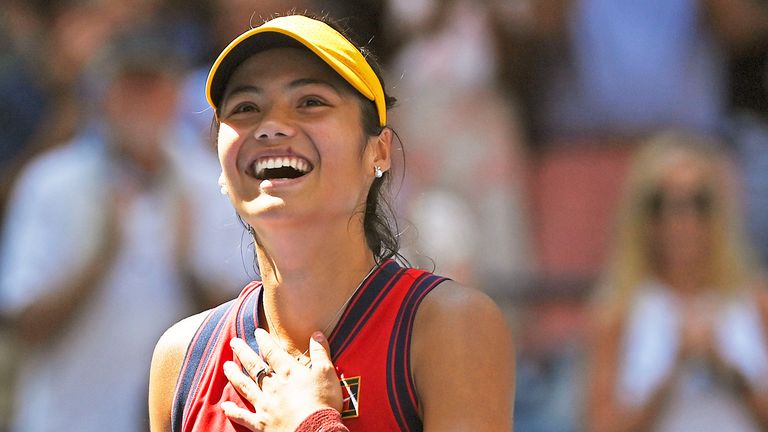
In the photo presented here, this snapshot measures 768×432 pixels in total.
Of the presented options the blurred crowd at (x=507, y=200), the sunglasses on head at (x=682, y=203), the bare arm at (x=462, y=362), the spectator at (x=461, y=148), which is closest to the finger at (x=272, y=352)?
the bare arm at (x=462, y=362)

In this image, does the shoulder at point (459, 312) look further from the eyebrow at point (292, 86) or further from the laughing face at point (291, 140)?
the eyebrow at point (292, 86)

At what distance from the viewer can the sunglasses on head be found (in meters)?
4.78

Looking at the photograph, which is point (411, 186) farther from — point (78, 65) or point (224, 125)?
point (224, 125)

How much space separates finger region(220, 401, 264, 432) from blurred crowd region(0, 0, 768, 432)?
9.20 feet

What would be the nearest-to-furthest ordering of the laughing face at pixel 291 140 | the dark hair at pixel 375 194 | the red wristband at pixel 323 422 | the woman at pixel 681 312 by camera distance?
the red wristband at pixel 323 422 < the laughing face at pixel 291 140 < the dark hair at pixel 375 194 < the woman at pixel 681 312

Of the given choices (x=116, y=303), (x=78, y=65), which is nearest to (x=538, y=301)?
(x=116, y=303)

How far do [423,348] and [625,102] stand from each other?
332 cm

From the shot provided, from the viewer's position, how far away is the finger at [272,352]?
6.57ft

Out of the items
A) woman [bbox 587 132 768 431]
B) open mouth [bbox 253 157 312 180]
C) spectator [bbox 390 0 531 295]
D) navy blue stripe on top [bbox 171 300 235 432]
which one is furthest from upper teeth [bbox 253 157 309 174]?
woman [bbox 587 132 768 431]

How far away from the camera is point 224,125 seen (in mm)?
2051

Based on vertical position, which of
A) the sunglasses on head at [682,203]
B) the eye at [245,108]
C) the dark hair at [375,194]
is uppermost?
the eye at [245,108]

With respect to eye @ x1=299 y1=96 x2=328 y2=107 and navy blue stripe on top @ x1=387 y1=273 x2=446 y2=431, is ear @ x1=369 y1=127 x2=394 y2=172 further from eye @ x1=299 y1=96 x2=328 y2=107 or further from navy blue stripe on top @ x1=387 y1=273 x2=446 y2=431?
navy blue stripe on top @ x1=387 y1=273 x2=446 y2=431

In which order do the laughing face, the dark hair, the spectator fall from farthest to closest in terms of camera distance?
1. the spectator
2. the dark hair
3. the laughing face

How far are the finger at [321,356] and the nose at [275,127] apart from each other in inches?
13.2
